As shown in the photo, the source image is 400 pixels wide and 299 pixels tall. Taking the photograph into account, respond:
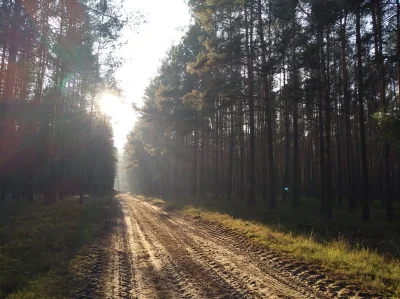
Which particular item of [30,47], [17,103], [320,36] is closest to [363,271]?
[30,47]

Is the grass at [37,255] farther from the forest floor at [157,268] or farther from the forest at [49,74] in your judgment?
the forest at [49,74]

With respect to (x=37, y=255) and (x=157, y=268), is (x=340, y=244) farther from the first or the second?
(x=37, y=255)

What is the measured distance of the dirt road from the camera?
5402mm

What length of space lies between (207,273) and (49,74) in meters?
15.4

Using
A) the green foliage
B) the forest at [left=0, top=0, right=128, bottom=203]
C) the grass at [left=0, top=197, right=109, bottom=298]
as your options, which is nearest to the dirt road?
the grass at [left=0, top=197, right=109, bottom=298]

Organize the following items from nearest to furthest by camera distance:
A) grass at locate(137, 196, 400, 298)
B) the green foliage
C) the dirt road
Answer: the dirt road
grass at locate(137, 196, 400, 298)
the green foliage

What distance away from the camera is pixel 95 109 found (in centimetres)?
2794

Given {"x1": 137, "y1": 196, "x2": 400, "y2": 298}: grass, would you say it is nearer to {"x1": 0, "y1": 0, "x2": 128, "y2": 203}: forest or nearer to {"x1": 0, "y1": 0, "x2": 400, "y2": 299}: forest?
{"x1": 0, "y1": 0, "x2": 400, "y2": 299}: forest

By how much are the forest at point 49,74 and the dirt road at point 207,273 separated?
26.2ft

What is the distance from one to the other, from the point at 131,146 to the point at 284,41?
35.4 metres

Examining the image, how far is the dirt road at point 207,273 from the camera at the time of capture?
5.40m

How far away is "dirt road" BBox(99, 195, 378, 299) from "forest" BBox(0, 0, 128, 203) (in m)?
7.99

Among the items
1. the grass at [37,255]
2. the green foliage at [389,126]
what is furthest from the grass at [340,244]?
the grass at [37,255]

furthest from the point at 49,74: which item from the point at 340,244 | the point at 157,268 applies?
the point at 340,244
